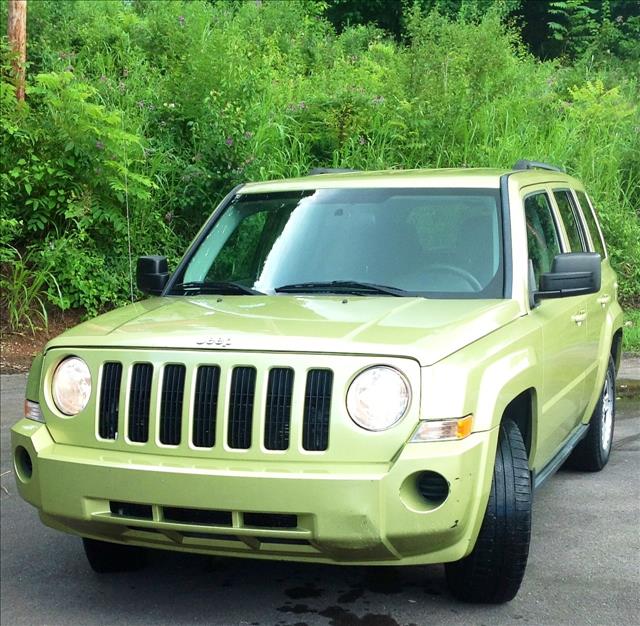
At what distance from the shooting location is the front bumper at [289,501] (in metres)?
3.21

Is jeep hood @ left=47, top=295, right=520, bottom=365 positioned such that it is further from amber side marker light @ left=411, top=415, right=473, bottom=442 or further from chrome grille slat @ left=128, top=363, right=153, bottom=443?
amber side marker light @ left=411, top=415, right=473, bottom=442

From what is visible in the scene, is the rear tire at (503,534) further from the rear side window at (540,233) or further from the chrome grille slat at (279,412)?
the rear side window at (540,233)

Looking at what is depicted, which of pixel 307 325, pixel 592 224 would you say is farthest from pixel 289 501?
pixel 592 224

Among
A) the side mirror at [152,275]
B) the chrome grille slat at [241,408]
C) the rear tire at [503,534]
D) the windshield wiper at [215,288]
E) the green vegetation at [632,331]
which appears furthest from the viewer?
the green vegetation at [632,331]

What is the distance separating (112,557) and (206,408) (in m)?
1.23

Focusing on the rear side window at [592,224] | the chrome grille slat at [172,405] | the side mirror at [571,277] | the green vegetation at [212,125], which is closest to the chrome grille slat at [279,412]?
the chrome grille slat at [172,405]

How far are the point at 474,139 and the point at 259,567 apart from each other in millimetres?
9705

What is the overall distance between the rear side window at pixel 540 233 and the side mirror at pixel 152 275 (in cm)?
→ 185

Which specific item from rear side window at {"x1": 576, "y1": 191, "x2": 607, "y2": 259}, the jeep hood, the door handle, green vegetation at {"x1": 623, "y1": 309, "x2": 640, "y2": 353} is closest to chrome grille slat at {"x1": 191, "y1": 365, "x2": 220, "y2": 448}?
the jeep hood

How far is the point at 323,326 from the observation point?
357cm

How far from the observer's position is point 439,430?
328 cm

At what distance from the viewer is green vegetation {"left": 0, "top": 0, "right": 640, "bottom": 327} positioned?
34.9 feet

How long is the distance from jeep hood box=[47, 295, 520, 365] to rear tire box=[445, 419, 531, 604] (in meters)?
0.50

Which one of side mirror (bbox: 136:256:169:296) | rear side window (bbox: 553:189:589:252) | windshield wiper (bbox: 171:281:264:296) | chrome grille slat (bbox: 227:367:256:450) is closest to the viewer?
chrome grille slat (bbox: 227:367:256:450)
